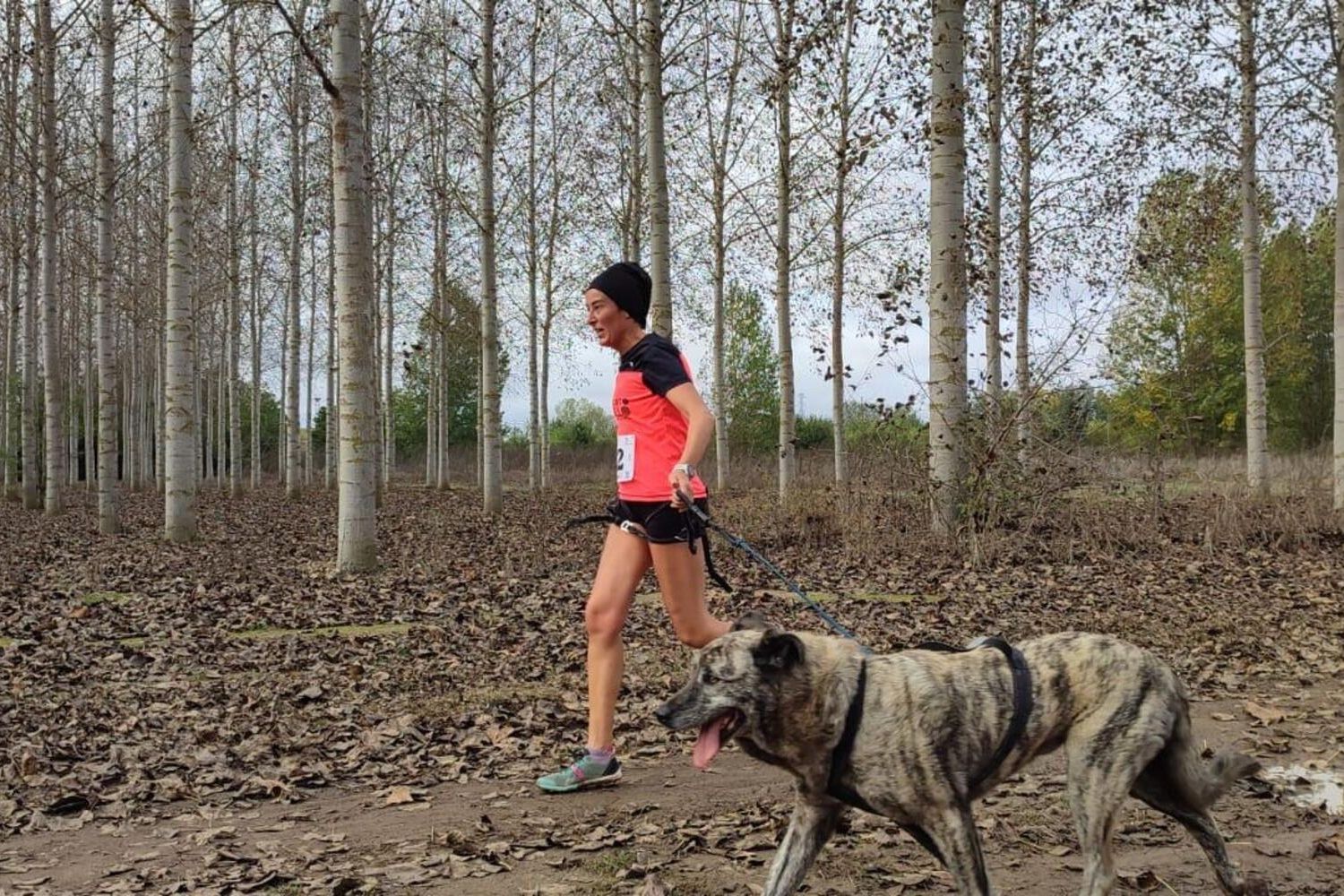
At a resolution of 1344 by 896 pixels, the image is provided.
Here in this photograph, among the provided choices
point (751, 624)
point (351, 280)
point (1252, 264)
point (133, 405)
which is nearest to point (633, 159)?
point (1252, 264)

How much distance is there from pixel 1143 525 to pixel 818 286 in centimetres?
1506

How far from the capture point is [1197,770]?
3.35m

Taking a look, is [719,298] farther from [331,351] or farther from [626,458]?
[626,458]

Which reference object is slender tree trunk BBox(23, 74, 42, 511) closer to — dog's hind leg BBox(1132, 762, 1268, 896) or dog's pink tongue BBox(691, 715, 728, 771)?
dog's pink tongue BBox(691, 715, 728, 771)

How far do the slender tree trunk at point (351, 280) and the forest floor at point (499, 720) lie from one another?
1.09 metres

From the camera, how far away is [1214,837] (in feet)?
A: 11.4

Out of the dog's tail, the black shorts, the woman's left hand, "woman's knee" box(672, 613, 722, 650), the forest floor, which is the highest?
the woman's left hand

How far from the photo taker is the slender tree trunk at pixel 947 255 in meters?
11.9

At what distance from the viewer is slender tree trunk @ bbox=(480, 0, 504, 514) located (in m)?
19.2

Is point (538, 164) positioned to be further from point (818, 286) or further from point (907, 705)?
point (907, 705)

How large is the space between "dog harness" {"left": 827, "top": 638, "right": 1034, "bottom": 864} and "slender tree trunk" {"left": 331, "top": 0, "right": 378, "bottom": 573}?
889 centimetres

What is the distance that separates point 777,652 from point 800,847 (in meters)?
0.72

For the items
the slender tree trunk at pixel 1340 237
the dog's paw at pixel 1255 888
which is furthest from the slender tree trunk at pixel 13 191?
the slender tree trunk at pixel 1340 237

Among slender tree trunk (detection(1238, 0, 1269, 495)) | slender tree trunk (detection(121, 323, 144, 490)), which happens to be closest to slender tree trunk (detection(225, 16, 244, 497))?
slender tree trunk (detection(121, 323, 144, 490))
